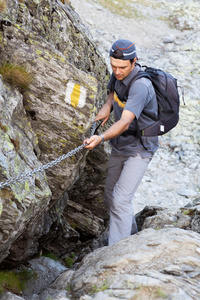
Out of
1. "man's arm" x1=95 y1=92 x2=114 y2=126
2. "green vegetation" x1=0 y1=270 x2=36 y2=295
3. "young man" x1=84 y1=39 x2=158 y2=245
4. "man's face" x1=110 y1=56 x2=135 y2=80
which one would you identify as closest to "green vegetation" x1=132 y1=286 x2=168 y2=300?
"young man" x1=84 y1=39 x2=158 y2=245

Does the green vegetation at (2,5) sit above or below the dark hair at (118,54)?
above

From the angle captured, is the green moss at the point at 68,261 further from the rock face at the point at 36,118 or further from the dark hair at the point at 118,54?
the dark hair at the point at 118,54

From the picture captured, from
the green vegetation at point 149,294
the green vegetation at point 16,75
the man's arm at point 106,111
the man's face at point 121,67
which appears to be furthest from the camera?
the man's arm at point 106,111

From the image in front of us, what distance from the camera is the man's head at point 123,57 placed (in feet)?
23.5

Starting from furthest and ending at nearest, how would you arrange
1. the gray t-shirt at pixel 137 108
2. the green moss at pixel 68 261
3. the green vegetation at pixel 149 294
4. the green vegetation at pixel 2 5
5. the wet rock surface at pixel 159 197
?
the green moss at pixel 68 261 < the green vegetation at pixel 2 5 < the gray t-shirt at pixel 137 108 < the wet rock surface at pixel 159 197 < the green vegetation at pixel 149 294

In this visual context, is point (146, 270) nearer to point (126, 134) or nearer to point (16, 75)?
point (126, 134)

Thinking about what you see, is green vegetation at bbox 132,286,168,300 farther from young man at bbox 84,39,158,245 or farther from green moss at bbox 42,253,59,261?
green moss at bbox 42,253,59,261

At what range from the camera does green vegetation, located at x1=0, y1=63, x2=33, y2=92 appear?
704cm

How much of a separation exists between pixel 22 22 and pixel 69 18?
258 cm

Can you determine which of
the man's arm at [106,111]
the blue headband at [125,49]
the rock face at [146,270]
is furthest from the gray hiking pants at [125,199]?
the blue headband at [125,49]

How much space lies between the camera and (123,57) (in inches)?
283

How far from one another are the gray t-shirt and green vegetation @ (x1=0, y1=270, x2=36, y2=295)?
4.21m

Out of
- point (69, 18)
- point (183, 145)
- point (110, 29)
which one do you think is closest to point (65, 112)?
point (69, 18)

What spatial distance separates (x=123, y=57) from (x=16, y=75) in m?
2.32
